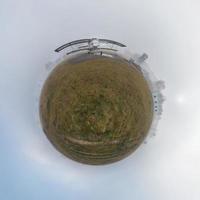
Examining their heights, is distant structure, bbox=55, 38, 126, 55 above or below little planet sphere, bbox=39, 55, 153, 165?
above

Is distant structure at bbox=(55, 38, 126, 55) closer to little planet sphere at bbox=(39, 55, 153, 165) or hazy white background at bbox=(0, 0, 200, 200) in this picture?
hazy white background at bbox=(0, 0, 200, 200)

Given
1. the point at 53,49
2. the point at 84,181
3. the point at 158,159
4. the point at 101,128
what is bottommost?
the point at 101,128

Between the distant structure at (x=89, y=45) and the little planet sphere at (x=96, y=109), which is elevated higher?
the distant structure at (x=89, y=45)

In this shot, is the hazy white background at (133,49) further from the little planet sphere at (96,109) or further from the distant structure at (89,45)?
the little planet sphere at (96,109)

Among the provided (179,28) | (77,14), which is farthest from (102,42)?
(179,28)

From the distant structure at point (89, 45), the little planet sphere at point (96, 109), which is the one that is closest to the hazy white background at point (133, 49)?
the distant structure at point (89, 45)

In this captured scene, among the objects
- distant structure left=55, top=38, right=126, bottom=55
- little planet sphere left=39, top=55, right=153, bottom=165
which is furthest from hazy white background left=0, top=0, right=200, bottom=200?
little planet sphere left=39, top=55, right=153, bottom=165

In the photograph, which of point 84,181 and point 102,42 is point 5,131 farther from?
point 102,42
